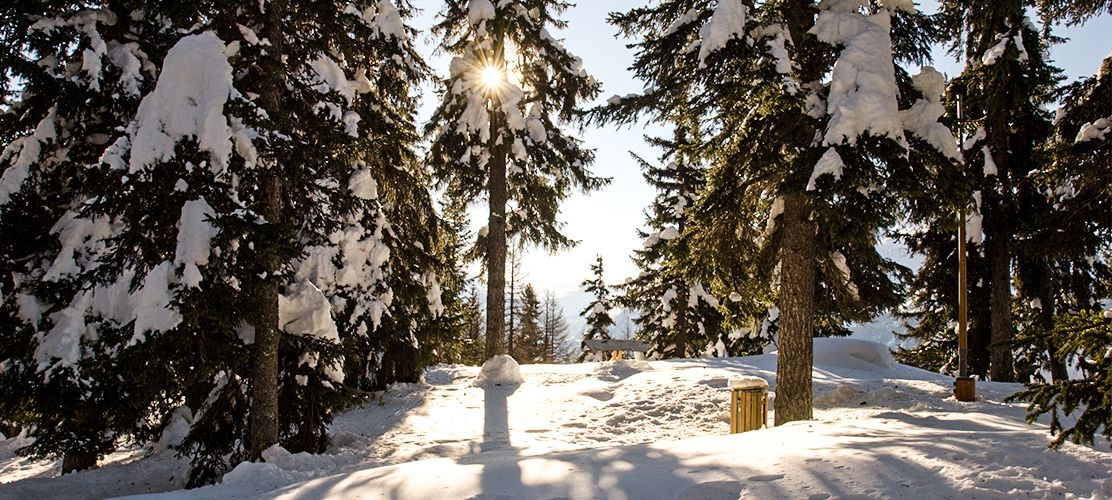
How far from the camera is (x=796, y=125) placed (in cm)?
888

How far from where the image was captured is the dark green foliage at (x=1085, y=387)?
3.73 meters

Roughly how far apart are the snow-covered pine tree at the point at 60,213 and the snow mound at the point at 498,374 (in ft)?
23.4

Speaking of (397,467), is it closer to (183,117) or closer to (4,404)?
(183,117)

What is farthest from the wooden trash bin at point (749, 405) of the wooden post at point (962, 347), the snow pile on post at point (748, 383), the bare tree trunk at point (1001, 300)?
the bare tree trunk at point (1001, 300)

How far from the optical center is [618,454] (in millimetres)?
5922

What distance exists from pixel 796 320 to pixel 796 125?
293 centimetres

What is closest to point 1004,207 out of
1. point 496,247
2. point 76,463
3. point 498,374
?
point 496,247

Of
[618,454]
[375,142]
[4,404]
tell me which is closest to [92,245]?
[4,404]

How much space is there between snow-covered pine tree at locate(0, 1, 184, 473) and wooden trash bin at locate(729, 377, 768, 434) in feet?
26.2

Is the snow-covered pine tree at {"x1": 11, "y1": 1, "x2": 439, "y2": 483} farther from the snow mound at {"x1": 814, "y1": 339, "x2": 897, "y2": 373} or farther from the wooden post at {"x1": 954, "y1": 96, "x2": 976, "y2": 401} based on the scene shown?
the snow mound at {"x1": 814, "y1": 339, "x2": 897, "y2": 373}

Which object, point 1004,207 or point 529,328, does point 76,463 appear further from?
point 529,328

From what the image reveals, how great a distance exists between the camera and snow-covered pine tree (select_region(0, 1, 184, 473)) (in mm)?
7734

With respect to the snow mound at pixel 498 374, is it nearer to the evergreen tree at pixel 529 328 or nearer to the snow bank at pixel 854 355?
the snow bank at pixel 854 355

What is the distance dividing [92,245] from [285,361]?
3.14 m
